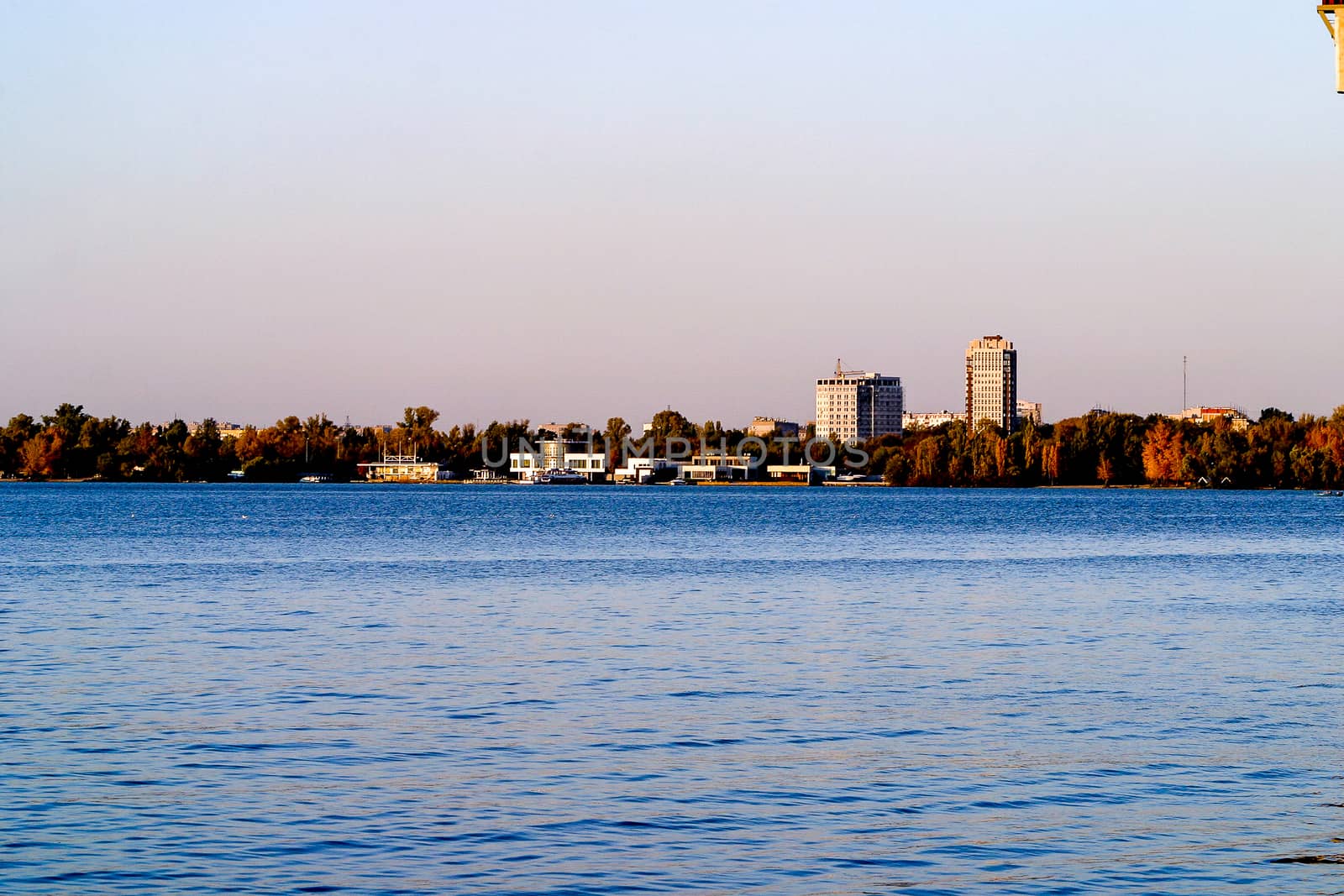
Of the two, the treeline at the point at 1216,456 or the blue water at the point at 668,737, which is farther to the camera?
the treeline at the point at 1216,456

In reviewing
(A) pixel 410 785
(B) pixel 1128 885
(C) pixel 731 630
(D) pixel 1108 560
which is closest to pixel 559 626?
(C) pixel 731 630

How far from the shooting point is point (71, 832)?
1370cm

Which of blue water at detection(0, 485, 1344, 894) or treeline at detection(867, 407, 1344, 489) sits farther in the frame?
treeline at detection(867, 407, 1344, 489)

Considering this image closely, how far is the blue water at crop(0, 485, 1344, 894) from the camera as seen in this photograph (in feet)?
42.3

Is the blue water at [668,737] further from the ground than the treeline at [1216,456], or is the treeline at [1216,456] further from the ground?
the treeline at [1216,456]

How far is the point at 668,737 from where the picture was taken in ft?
60.4

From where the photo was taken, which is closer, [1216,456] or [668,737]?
[668,737]

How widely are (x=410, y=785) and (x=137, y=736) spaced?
14.4 ft

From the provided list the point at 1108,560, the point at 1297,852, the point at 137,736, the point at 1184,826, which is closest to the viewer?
the point at 1297,852

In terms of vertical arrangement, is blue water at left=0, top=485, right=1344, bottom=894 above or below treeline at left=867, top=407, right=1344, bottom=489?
below

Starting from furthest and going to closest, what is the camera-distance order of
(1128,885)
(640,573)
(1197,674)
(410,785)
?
(640,573)
(1197,674)
(410,785)
(1128,885)

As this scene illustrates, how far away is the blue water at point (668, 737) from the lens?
12.9 m

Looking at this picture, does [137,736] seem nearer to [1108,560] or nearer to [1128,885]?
[1128,885]

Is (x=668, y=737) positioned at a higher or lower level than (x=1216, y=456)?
lower
